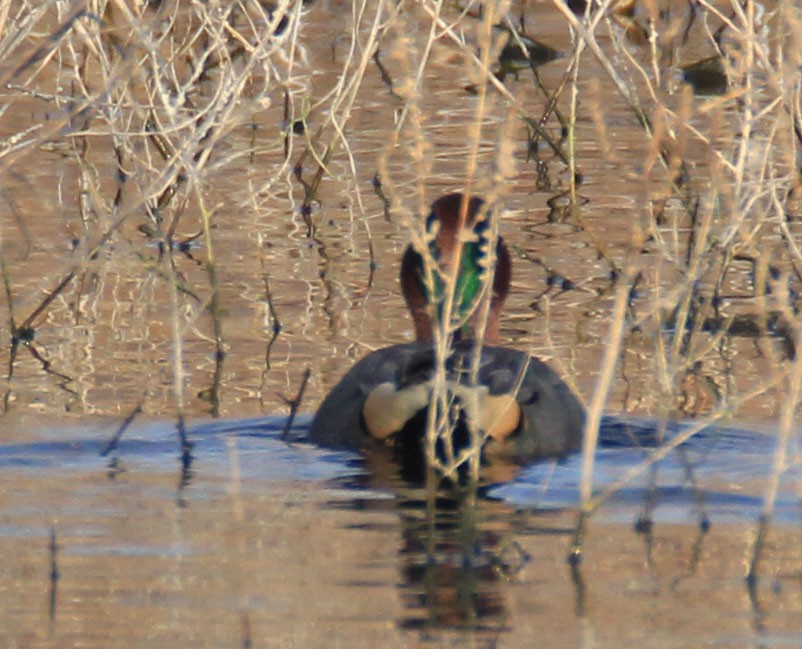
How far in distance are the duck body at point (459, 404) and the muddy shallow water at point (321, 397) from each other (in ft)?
0.45

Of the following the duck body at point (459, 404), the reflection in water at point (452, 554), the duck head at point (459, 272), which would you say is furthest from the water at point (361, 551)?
the duck head at point (459, 272)

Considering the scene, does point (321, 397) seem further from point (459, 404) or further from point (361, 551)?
point (361, 551)

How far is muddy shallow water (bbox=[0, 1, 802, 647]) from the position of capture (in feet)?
17.9

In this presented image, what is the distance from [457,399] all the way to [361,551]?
98 centimetres

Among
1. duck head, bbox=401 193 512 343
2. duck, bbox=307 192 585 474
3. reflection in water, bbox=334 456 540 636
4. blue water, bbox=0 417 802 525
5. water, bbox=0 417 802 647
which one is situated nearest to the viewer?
water, bbox=0 417 802 647

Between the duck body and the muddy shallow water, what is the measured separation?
0.14 meters

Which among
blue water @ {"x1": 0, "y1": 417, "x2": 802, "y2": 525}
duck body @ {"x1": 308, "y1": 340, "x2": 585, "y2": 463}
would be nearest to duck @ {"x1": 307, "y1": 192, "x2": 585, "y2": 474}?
duck body @ {"x1": 308, "y1": 340, "x2": 585, "y2": 463}

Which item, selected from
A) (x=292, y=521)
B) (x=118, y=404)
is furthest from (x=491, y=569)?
(x=118, y=404)

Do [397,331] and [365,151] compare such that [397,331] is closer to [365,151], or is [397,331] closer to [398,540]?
[398,540]

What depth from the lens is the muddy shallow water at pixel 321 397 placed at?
545 centimetres

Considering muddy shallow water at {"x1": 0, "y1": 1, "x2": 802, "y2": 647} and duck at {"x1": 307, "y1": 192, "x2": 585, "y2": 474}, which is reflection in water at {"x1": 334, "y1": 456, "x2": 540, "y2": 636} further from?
duck at {"x1": 307, "y1": 192, "x2": 585, "y2": 474}

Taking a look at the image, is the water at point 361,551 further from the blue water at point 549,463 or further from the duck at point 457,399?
the duck at point 457,399

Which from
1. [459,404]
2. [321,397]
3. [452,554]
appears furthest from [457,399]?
[321,397]

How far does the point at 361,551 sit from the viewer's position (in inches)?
237
